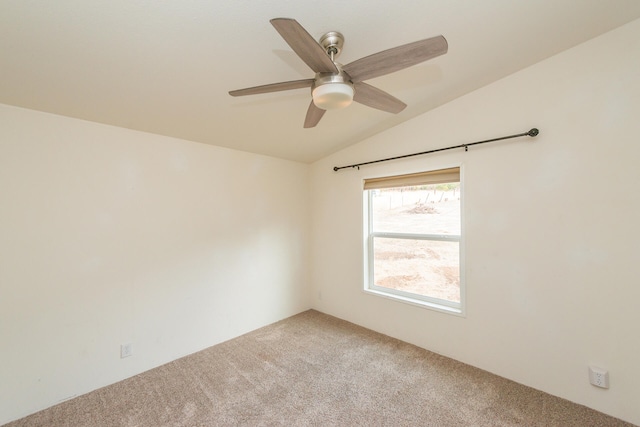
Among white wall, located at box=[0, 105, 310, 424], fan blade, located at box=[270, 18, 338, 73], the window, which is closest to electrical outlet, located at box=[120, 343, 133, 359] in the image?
white wall, located at box=[0, 105, 310, 424]

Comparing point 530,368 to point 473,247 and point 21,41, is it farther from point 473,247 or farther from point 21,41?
point 21,41

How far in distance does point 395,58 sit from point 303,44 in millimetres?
447

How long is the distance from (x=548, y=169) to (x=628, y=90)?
2.09 ft

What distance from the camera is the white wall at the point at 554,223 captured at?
1.83m

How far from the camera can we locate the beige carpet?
6.17 feet

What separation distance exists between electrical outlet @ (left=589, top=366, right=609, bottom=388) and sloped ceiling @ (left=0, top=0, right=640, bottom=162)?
2.34 meters

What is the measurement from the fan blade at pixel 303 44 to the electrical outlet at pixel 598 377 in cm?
268

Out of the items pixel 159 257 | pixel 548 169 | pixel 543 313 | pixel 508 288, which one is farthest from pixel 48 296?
pixel 548 169

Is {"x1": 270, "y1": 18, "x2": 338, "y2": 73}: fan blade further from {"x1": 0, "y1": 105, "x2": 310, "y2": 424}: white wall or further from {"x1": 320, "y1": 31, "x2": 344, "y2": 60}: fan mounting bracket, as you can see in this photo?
{"x1": 0, "y1": 105, "x2": 310, "y2": 424}: white wall

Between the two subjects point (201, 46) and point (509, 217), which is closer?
point (201, 46)

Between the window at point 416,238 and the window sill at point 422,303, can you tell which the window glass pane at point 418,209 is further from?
the window sill at point 422,303

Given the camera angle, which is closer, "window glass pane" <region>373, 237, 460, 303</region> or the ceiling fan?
the ceiling fan

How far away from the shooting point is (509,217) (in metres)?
2.32

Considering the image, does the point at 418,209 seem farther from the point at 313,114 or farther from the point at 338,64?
the point at 338,64
